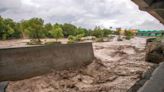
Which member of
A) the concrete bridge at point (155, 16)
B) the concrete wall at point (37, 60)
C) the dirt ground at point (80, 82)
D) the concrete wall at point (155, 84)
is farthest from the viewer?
A: the dirt ground at point (80, 82)

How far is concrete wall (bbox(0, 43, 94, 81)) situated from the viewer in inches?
519

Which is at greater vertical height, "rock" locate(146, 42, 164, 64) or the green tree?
the green tree

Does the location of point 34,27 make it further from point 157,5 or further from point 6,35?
point 157,5

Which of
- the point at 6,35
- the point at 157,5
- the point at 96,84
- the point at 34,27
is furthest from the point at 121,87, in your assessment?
the point at 6,35

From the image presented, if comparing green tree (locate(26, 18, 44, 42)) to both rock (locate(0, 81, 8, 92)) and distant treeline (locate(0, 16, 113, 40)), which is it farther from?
rock (locate(0, 81, 8, 92))

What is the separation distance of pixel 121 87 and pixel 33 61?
561cm

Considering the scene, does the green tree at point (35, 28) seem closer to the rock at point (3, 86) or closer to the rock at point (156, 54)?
the rock at point (156, 54)

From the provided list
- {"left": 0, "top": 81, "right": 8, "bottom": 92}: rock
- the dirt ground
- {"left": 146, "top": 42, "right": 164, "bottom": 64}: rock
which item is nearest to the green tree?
{"left": 146, "top": 42, "right": 164, "bottom": 64}: rock

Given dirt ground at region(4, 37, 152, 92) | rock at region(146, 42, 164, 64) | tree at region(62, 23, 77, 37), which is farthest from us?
tree at region(62, 23, 77, 37)

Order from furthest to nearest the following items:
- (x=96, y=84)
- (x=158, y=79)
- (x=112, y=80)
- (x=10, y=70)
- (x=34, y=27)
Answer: (x=34, y=27)
(x=112, y=80)
(x=96, y=84)
(x=10, y=70)
(x=158, y=79)

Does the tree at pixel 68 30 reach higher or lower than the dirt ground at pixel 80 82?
higher

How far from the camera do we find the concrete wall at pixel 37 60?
13.2 meters

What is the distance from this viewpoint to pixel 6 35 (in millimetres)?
70062

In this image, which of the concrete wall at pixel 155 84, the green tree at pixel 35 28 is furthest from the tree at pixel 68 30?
the concrete wall at pixel 155 84
